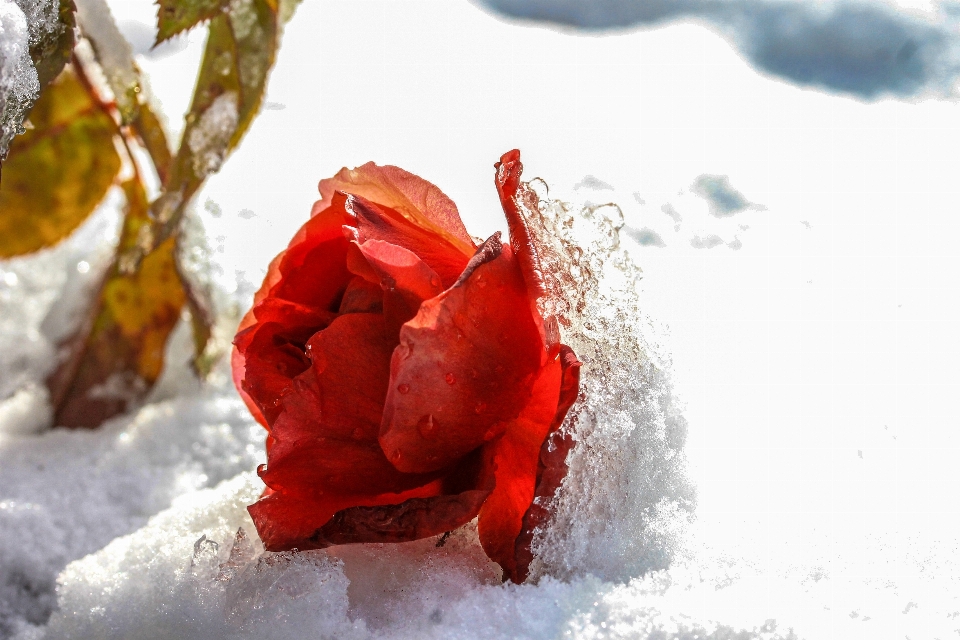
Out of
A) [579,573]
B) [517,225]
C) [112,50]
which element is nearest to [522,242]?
[517,225]

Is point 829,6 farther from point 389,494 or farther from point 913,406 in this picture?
point 389,494

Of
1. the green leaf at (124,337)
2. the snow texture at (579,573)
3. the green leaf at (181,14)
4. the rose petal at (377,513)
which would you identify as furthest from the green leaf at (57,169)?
the rose petal at (377,513)

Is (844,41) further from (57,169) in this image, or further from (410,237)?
(57,169)

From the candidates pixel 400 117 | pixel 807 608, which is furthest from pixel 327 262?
pixel 400 117

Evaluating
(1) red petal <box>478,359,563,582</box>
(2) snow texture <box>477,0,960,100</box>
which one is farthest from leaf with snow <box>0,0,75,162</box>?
(2) snow texture <box>477,0,960,100</box>

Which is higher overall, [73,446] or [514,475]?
[514,475]
